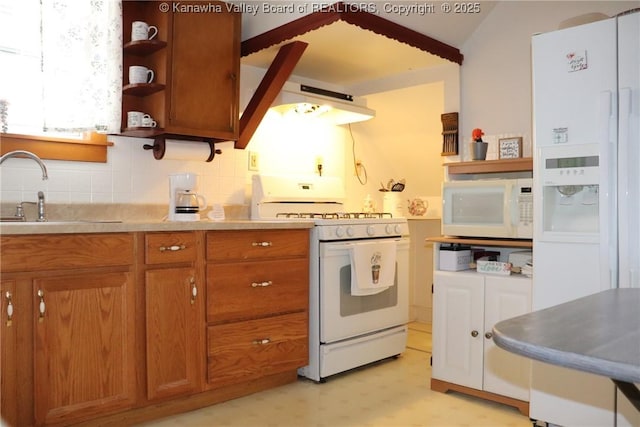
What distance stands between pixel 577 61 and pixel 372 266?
1522 millimetres

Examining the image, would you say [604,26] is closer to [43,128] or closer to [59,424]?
[43,128]

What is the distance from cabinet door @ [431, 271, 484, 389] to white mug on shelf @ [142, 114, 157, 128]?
1.73 m

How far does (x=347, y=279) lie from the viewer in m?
3.04

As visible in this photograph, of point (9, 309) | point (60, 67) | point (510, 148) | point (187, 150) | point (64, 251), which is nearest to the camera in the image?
point (9, 309)

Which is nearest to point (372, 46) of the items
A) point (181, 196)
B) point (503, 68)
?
point (503, 68)

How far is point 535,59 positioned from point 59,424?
98.4 inches

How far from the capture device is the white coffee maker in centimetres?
276

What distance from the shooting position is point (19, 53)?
2.57 m

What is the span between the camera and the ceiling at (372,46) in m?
2.88

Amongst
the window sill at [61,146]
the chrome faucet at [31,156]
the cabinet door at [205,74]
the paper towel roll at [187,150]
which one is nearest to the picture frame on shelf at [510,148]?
the cabinet door at [205,74]

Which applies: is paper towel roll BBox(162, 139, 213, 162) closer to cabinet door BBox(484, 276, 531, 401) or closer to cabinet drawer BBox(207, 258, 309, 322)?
cabinet drawer BBox(207, 258, 309, 322)

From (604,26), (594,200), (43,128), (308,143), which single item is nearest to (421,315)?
(308,143)

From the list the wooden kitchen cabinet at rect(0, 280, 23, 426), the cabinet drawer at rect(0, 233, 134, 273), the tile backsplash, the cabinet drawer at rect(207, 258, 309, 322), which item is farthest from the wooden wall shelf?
the wooden kitchen cabinet at rect(0, 280, 23, 426)

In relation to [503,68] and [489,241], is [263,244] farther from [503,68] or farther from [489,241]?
[503,68]
